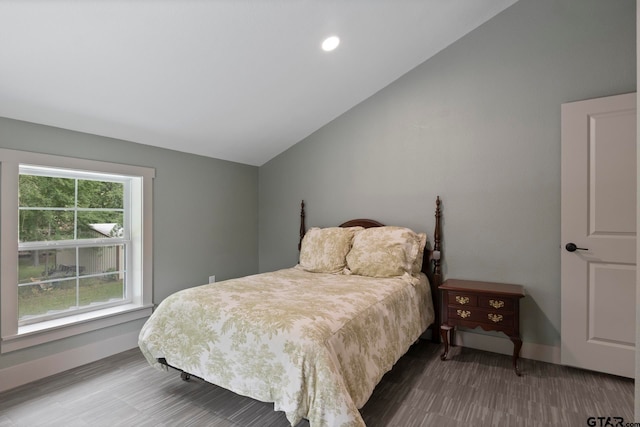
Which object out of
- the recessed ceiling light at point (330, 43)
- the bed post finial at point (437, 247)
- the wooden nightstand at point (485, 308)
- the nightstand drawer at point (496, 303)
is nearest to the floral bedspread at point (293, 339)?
the wooden nightstand at point (485, 308)

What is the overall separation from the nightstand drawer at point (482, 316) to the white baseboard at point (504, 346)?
50 cm

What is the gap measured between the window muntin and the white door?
3.81 metres

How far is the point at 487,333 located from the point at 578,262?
94cm

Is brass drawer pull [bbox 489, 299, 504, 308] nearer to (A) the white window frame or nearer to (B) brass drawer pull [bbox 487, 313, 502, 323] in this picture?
(B) brass drawer pull [bbox 487, 313, 502, 323]

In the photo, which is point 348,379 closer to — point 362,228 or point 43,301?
point 362,228

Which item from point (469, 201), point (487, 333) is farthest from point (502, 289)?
point (469, 201)

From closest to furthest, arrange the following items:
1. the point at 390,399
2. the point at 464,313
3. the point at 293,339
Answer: the point at 293,339 → the point at 390,399 → the point at 464,313

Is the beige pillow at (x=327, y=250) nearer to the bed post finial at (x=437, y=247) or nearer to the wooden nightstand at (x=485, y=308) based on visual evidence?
the bed post finial at (x=437, y=247)

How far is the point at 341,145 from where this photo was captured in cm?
369

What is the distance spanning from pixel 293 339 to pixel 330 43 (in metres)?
2.21

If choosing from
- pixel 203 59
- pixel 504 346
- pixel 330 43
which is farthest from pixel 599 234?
pixel 203 59

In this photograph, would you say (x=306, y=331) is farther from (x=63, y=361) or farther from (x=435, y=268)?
(x=63, y=361)

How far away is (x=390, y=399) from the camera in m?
2.07

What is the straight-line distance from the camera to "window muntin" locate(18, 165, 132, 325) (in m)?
2.44
